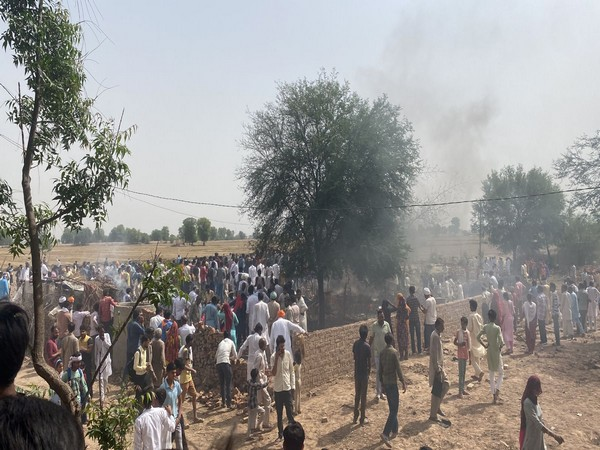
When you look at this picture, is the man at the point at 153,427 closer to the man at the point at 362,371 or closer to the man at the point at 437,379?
the man at the point at 362,371

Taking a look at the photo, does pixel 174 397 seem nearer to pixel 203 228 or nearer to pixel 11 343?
pixel 11 343

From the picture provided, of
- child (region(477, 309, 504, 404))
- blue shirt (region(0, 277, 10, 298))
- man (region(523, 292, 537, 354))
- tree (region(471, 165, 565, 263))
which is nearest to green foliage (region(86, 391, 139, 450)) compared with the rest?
child (region(477, 309, 504, 404))

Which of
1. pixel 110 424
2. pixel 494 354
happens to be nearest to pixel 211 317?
pixel 494 354

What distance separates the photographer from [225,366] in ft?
35.8

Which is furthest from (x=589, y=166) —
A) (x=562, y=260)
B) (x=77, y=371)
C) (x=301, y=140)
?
(x=77, y=371)

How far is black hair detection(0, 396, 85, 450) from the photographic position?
1278 mm

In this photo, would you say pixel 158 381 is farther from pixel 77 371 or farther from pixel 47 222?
pixel 47 222

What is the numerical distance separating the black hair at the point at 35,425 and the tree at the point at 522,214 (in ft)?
136

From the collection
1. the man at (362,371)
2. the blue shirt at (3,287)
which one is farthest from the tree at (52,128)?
the blue shirt at (3,287)

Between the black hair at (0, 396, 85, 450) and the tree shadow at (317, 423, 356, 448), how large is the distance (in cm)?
868

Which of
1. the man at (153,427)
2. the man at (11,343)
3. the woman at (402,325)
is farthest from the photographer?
the woman at (402,325)

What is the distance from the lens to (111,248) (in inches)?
2210

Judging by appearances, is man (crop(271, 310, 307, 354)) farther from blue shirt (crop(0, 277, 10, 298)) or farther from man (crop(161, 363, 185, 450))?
blue shirt (crop(0, 277, 10, 298))

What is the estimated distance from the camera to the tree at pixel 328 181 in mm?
22203
